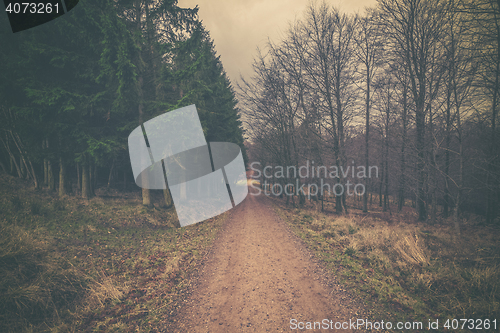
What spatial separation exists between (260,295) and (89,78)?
14.4 meters

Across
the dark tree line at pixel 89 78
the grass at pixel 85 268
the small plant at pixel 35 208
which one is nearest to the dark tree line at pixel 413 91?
the dark tree line at pixel 89 78

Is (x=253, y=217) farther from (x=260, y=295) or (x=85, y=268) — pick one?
(x=85, y=268)

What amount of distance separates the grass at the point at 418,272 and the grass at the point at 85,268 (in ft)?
15.8

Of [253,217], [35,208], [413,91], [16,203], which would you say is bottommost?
[253,217]

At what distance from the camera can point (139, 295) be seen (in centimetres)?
486

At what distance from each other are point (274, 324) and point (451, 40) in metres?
14.7

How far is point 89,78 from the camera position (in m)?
10.9

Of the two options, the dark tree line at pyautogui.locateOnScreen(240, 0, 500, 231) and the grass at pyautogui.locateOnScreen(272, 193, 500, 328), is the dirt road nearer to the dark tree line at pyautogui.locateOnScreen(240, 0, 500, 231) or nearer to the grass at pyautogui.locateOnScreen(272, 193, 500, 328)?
the grass at pyautogui.locateOnScreen(272, 193, 500, 328)

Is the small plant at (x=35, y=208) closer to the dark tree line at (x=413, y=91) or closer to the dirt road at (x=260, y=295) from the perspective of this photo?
the dirt road at (x=260, y=295)

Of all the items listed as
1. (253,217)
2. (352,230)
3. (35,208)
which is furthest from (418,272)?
(35,208)

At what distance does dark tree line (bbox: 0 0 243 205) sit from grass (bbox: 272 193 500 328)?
11527 mm

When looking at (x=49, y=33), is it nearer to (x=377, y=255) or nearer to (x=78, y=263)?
(x=78, y=263)

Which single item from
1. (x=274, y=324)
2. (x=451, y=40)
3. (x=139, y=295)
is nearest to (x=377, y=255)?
(x=274, y=324)

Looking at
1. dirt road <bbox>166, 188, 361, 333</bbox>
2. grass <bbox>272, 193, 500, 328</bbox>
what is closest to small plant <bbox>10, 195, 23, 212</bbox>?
dirt road <bbox>166, 188, 361, 333</bbox>
